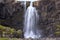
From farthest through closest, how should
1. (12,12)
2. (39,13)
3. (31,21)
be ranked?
(12,12) < (31,21) < (39,13)

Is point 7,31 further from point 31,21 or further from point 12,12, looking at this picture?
point 31,21

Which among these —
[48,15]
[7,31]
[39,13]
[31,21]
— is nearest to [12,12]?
[31,21]

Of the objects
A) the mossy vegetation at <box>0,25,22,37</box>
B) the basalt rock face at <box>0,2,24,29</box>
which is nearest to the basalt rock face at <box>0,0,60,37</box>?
the basalt rock face at <box>0,2,24,29</box>

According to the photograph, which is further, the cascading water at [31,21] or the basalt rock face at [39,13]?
the basalt rock face at [39,13]

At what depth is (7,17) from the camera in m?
75.8

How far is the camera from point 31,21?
75562 millimetres

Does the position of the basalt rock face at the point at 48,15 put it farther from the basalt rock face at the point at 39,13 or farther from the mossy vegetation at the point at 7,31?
the mossy vegetation at the point at 7,31

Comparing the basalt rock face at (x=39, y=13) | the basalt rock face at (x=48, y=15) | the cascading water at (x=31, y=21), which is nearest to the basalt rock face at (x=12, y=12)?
the basalt rock face at (x=39, y=13)

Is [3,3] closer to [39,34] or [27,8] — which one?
[27,8]

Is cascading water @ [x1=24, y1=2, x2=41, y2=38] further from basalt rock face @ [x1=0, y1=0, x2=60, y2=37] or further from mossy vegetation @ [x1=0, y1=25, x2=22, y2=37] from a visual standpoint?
mossy vegetation @ [x1=0, y1=25, x2=22, y2=37]

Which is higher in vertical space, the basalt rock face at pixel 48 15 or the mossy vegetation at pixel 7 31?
the basalt rock face at pixel 48 15

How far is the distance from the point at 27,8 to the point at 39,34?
963 cm

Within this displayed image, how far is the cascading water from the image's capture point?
72.8 meters

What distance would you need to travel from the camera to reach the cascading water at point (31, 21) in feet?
239
